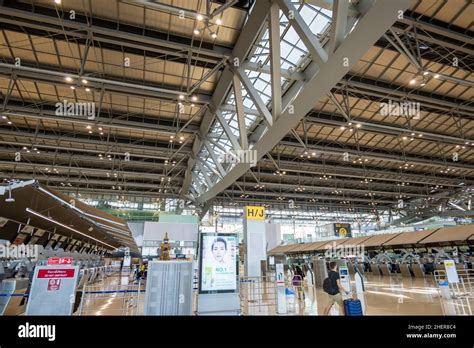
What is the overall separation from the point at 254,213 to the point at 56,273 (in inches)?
469

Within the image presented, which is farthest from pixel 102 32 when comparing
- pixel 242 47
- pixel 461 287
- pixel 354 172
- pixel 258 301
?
pixel 354 172

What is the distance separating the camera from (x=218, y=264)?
6328 millimetres

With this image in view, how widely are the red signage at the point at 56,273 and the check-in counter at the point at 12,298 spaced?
2847 millimetres

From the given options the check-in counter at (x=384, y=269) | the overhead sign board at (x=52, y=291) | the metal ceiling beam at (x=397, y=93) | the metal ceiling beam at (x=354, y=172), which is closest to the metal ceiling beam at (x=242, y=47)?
the metal ceiling beam at (x=397, y=93)

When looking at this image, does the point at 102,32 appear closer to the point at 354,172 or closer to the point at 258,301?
the point at 258,301

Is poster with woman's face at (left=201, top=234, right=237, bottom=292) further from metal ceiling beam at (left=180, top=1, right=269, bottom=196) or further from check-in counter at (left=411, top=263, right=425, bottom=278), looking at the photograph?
check-in counter at (left=411, top=263, right=425, bottom=278)

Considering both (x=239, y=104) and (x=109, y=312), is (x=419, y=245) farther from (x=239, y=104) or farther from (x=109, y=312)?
(x=109, y=312)

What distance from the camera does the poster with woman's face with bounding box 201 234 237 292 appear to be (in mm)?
6164

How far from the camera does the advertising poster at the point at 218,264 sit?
20.2 feet

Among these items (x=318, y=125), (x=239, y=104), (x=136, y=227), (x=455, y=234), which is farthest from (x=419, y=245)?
(x=136, y=227)

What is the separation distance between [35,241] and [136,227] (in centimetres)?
2510

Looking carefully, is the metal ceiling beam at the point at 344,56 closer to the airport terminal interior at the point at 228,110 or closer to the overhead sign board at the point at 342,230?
the airport terminal interior at the point at 228,110


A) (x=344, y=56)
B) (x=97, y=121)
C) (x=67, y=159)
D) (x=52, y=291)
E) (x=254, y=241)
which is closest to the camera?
(x=52, y=291)
